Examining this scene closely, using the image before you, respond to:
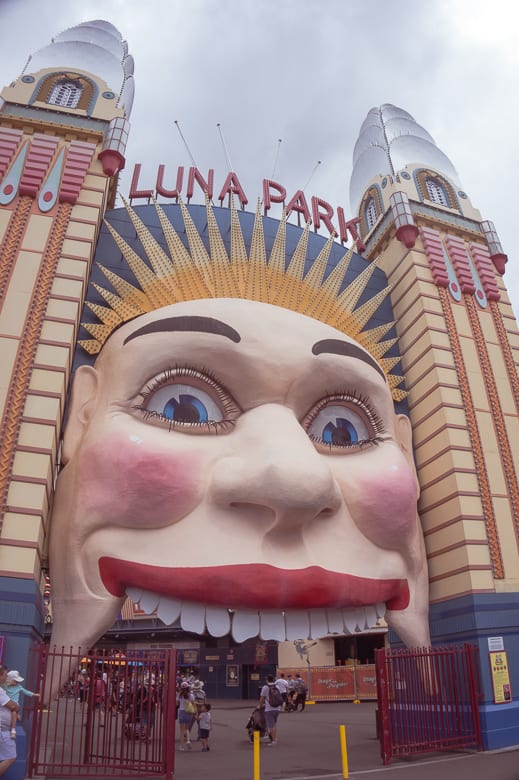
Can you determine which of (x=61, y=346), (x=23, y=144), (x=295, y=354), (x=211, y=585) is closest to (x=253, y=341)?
(x=295, y=354)

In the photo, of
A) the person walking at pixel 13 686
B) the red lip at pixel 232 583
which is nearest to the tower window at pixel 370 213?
the red lip at pixel 232 583

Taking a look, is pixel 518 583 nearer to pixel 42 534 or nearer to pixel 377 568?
pixel 377 568

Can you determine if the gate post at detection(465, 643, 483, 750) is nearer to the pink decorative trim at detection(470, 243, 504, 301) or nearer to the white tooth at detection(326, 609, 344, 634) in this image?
the white tooth at detection(326, 609, 344, 634)

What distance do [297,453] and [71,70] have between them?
8.63 meters

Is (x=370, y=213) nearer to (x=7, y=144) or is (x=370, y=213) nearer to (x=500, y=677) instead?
(x=7, y=144)

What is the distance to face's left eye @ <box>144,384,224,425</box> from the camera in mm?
7938

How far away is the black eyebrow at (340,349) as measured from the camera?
8.37m

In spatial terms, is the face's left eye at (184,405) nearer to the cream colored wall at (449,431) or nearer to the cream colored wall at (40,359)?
the cream colored wall at (40,359)

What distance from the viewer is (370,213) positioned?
1398 centimetres

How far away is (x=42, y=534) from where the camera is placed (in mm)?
7418

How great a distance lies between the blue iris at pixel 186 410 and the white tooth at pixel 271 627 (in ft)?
8.21

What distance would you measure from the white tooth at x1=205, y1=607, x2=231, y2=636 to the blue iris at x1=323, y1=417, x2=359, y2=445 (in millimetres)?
2624

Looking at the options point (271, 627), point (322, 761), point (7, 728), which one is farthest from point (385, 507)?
point (7, 728)

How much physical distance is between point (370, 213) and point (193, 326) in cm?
754
